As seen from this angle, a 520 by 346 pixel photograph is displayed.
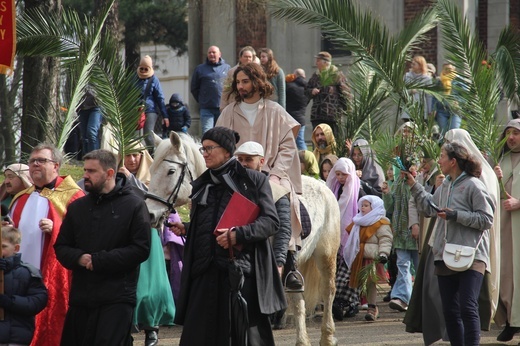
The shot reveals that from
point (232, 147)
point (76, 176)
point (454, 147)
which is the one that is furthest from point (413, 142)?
point (76, 176)

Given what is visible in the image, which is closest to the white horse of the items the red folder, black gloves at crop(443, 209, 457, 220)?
the red folder

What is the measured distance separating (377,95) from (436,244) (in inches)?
217

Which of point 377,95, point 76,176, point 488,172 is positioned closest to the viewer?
point 488,172

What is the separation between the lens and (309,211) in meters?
11.5

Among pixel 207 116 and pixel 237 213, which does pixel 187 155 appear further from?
pixel 207 116

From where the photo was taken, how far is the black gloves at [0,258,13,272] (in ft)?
27.2

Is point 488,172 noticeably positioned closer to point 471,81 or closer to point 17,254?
point 471,81

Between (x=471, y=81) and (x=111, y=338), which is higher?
(x=471, y=81)

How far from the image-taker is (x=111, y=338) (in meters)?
8.26

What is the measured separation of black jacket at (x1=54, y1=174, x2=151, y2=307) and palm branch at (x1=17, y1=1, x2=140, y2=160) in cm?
257

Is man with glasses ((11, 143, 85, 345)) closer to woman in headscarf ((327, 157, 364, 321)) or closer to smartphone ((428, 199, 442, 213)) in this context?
smartphone ((428, 199, 442, 213))

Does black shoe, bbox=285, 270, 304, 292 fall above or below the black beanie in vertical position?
below

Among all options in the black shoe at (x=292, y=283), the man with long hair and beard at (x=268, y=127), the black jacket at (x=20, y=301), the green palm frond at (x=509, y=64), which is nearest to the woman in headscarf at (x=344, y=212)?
the green palm frond at (x=509, y=64)

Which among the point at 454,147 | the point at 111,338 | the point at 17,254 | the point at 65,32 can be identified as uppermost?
the point at 65,32
